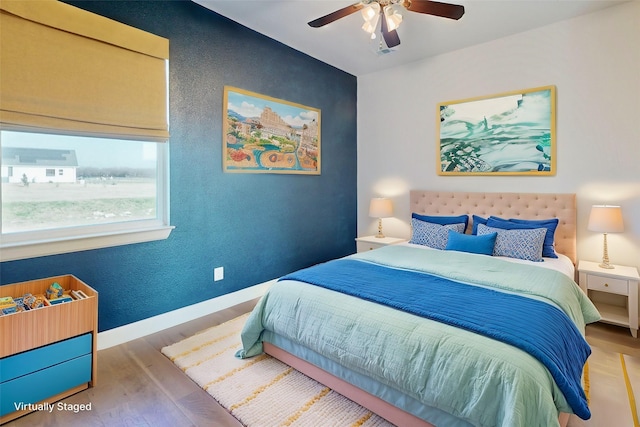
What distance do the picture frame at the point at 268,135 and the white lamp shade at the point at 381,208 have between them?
849 millimetres

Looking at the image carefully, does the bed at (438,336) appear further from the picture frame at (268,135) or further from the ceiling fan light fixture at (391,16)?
the ceiling fan light fixture at (391,16)

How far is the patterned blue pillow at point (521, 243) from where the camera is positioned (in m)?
2.91

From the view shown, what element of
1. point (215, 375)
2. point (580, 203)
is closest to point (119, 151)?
point (215, 375)

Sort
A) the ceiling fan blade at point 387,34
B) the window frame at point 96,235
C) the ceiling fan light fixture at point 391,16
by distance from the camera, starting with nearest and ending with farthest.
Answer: the window frame at point 96,235
the ceiling fan light fixture at point 391,16
the ceiling fan blade at point 387,34

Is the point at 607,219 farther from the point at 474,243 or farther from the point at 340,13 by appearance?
the point at 340,13

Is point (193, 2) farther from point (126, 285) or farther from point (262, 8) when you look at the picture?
point (126, 285)

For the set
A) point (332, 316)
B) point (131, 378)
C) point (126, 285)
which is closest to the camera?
point (332, 316)

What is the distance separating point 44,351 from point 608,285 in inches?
158

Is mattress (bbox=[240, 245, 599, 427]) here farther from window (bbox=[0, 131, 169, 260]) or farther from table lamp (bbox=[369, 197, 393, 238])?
table lamp (bbox=[369, 197, 393, 238])

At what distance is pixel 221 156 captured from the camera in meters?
3.16

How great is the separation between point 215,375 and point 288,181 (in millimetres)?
2241

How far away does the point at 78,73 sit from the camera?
2209mm

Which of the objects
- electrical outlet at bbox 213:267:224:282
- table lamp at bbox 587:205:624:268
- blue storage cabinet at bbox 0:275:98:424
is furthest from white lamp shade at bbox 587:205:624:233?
blue storage cabinet at bbox 0:275:98:424

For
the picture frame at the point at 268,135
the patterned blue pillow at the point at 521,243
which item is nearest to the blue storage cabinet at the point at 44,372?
the picture frame at the point at 268,135
